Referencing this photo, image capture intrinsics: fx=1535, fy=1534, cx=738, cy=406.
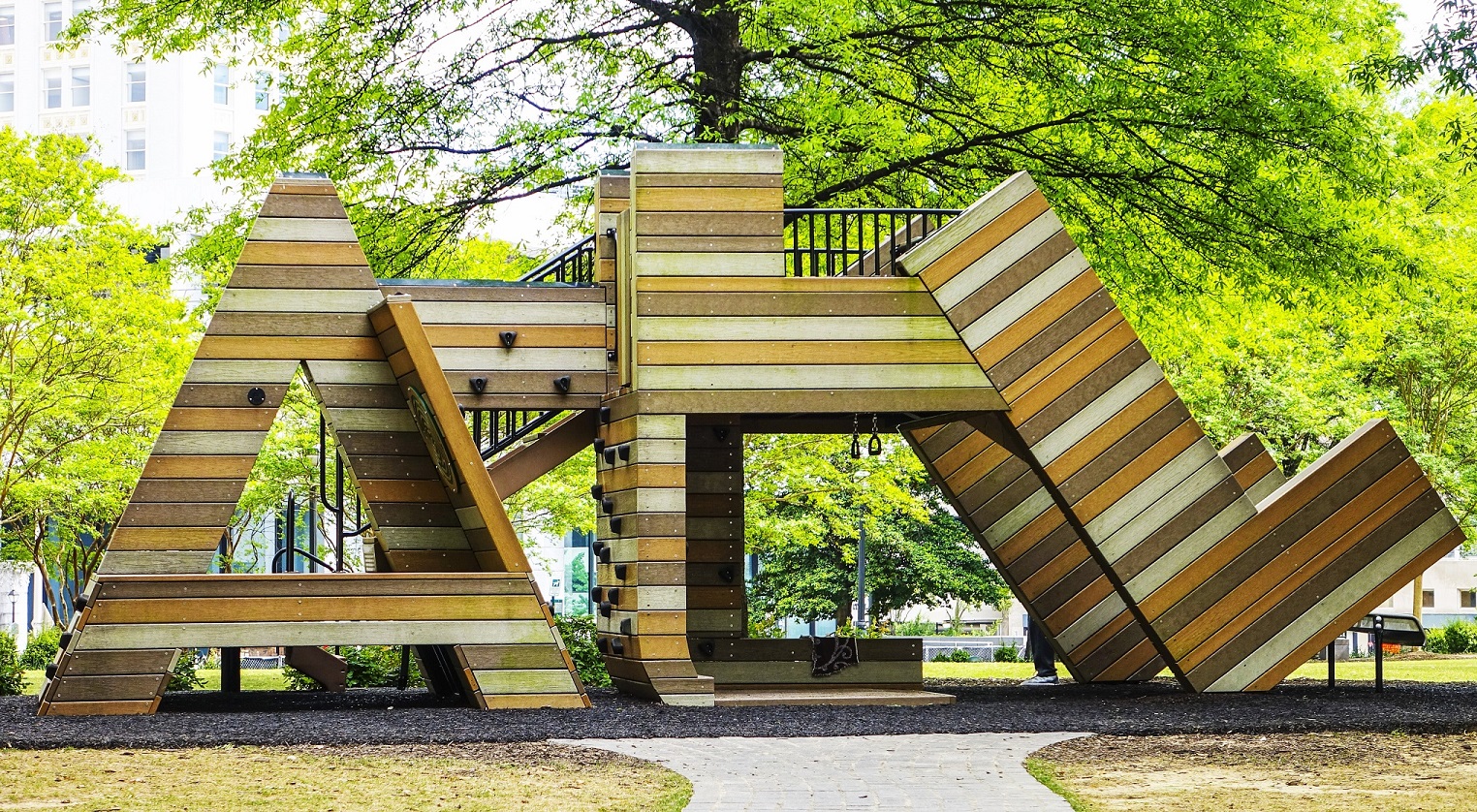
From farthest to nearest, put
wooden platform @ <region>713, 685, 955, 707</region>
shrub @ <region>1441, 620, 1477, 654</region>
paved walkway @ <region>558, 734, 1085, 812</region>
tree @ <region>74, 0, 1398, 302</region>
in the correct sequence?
shrub @ <region>1441, 620, 1477, 654</region>
tree @ <region>74, 0, 1398, 302</region>
wooden platform @ <region>713, 685, 955, 707</region>
paved walkway @ <region>558, 734, 1085, 812</region>

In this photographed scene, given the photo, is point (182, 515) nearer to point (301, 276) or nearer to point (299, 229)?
point (301, 276)

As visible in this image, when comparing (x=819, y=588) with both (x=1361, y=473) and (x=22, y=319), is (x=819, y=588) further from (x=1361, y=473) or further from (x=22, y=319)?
(x=1361, y=473)

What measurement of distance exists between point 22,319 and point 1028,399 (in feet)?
53.2

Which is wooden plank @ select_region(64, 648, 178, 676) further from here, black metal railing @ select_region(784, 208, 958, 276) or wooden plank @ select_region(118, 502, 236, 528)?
black metal railing @ select_region(784, 208, 958, 276)

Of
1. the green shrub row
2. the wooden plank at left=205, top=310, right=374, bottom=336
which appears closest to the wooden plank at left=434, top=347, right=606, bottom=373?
the wooden plank at left=205, top=310, right=374, bottom=336

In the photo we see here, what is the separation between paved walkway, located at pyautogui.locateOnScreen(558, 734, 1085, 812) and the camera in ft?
22.7

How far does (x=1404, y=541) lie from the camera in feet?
43.5

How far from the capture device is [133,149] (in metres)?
57.6

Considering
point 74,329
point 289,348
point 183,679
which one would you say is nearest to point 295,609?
point 289,348

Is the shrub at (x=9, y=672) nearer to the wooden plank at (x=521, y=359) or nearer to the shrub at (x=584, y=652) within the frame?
the shrub at (x=584, y=652)

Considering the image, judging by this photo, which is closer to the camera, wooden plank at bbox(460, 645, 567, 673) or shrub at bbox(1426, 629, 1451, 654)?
wooden plank at bbox(460, 645, 567, 673)

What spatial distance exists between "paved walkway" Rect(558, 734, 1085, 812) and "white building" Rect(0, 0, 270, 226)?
5033 cm

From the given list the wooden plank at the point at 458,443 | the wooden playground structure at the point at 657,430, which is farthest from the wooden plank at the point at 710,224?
the wooden plank at the point at 458,443

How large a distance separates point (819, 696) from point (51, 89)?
2159 inches
